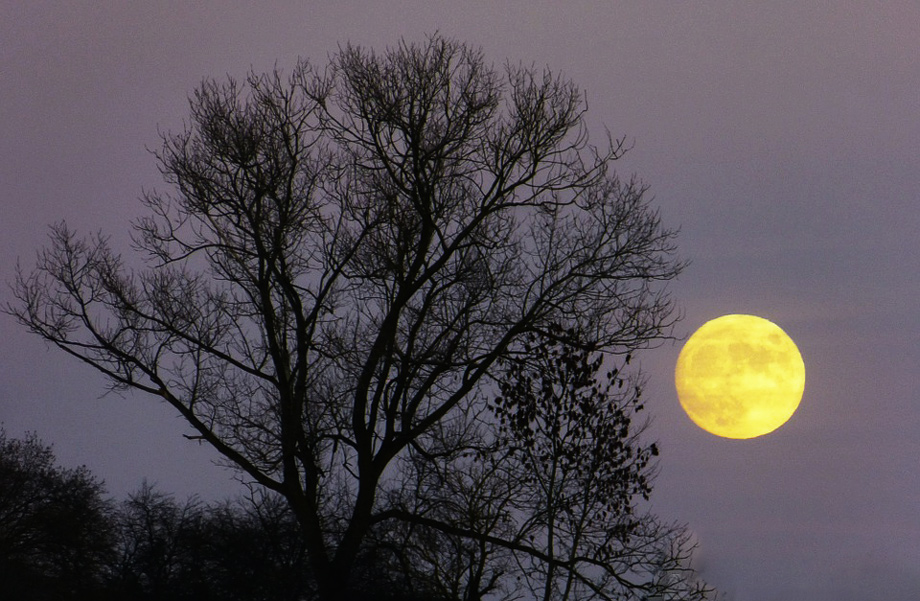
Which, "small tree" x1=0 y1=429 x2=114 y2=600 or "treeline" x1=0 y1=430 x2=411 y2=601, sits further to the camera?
"small tree" x1=0 y1=429 x2=114 y2=600

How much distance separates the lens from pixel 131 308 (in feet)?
49.9

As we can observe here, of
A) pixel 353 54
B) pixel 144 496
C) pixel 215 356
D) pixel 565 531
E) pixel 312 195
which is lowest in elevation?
pixel 565 531

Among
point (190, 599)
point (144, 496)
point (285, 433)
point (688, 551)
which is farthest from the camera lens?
point (144, 496)

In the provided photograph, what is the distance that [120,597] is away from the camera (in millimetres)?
32094

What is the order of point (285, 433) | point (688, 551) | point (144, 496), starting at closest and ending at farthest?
1. point (285, 433)
2. point (688, 551)
3. point (144, 496)

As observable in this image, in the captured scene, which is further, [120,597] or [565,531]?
[120,597]

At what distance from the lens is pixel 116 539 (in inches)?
1753

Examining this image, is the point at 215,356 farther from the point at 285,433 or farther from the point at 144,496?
the point at 144,496

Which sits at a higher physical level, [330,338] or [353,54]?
[353,54]

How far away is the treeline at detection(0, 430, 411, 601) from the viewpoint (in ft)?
103

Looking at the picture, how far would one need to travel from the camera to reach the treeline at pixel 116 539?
31375 millimetres

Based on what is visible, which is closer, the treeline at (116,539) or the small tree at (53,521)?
the treeline at (116,539)

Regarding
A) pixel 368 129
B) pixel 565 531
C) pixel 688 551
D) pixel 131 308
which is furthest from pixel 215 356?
pixel 688 551

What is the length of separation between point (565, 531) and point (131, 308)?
7.43 m
